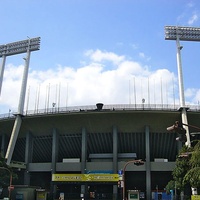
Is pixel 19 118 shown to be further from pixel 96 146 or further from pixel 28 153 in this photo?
pixel 96 146

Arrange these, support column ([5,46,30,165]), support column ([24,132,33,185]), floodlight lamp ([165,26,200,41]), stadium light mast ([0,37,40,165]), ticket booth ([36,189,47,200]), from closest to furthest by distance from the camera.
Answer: ticket booth ([36,189,47,200]) < support column ([5,46,30,165]) < stadium light mast ([0,37,40,165]) < support column ([24,132,33,185]) < floodlight lamp ([165,26,200,41])

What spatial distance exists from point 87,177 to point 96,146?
10.1m

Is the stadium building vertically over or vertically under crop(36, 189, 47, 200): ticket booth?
over

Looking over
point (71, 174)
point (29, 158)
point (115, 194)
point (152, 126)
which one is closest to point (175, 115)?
point (152, 126)

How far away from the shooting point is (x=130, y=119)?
6356 centimetres

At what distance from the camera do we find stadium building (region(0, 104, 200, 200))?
6219 centimetres

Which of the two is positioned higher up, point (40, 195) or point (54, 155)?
point (54, 155)

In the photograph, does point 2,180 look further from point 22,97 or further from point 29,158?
point 22,97

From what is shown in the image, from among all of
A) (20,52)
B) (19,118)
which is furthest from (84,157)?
(20,52)

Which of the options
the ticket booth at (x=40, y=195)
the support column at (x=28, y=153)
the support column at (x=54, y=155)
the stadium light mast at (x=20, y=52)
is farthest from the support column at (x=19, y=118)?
the ticket booth at (x=40, y=195)

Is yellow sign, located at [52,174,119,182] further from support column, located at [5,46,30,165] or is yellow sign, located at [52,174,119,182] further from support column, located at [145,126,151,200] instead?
support column, located at [5,46,30,165]

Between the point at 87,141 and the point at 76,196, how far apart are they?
11.8 m

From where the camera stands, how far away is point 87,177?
60.9m

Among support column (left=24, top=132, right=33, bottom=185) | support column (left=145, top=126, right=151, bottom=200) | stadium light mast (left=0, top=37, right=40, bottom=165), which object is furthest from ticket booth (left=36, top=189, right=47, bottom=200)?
support column (left=145, top=126, right=151, bottom=200)
